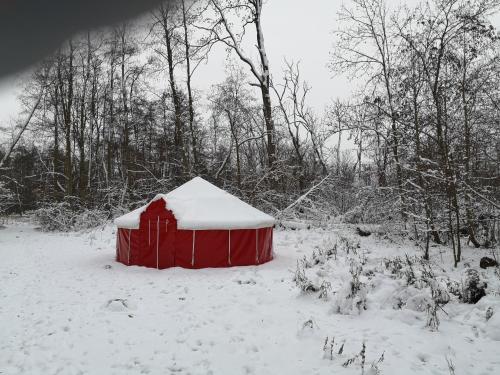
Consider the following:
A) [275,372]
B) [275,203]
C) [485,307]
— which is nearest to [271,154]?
[275,203]

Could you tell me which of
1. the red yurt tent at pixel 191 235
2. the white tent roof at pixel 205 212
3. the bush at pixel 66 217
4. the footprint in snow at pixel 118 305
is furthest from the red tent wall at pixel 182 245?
the bush at pixel 66 217

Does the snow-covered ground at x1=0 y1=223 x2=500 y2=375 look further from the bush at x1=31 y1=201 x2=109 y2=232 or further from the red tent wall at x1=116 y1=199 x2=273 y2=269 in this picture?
the bush at x1=31 y1=201 x2=109 y2=232

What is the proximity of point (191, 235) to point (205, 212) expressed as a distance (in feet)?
3.06

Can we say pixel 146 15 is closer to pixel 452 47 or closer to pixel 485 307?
pixel 485 307

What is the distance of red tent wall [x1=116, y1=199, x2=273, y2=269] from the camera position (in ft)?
33.3

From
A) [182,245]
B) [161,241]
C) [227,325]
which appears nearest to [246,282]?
[182,245]

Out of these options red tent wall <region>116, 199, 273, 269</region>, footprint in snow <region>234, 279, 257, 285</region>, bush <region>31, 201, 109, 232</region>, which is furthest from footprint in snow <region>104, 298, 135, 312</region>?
bush <region>31, 201, 109, 232</region>

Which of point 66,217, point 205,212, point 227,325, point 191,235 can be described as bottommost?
point 227,325

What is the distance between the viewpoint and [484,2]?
37.2ft

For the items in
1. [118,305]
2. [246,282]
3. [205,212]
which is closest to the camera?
[118,305]

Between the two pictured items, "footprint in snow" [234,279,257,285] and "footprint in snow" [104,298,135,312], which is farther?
"footprint in snow" [234,279,257,285]

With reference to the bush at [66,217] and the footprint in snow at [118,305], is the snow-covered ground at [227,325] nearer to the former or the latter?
the footprint in snow at [118,305]

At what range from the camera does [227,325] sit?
5.87 meters

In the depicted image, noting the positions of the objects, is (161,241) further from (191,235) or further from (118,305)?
(118,305)
